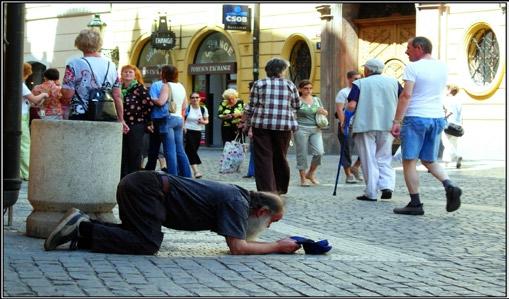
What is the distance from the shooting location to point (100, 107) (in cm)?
855

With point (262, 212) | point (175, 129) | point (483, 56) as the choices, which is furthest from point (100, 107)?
point (483, 56)

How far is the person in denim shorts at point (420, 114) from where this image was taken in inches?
426

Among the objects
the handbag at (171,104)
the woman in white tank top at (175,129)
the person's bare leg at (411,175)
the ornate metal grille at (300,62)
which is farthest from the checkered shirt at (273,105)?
the ornate metal grille at (300,62)

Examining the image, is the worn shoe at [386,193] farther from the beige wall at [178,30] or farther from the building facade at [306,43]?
the beige wall at [178,30]

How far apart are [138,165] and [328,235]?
3638 mm

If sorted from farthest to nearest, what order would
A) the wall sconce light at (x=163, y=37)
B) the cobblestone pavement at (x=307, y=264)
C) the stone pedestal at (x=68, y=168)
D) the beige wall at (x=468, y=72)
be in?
1. the wall sconce light at (x=163, y=37)
2. the beige wall at (x=468, y=72)
3. the stone pedestal at (x=68, y=168)
4. the cobblestone pavement at (x=307, y=264)

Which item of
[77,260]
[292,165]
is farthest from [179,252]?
[292,165]

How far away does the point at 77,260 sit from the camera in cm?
676

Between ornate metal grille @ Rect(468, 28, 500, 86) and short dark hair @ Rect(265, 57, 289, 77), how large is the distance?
39.9 ft

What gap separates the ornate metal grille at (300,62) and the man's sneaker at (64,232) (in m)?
22.8

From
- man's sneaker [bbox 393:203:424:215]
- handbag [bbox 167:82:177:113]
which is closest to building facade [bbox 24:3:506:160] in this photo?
handbag [bbox 167:82:177:113]

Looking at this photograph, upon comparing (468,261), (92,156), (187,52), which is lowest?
(468,261)

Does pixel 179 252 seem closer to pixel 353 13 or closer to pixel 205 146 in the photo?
pixel 353 13

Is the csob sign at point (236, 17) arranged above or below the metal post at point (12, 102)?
above
